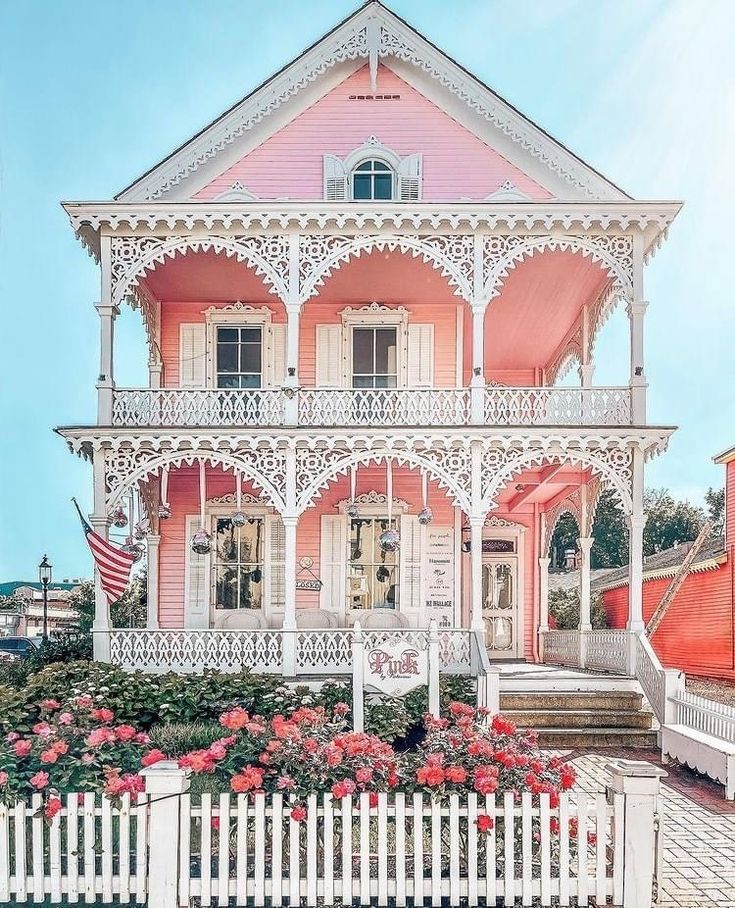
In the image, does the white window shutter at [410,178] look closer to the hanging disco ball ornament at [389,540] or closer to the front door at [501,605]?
the hanging disco ball ornament at [389,540]

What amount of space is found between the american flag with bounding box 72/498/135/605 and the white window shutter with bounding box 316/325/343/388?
490 centimetres

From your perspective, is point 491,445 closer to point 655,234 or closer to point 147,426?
point 655,234

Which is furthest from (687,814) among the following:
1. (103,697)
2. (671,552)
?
(671,552)

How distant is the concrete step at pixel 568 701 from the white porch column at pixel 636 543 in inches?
47.4

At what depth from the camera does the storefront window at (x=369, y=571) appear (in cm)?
1472

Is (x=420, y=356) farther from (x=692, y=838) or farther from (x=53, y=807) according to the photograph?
(x=53, y=807)

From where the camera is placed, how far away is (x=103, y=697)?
9180mm

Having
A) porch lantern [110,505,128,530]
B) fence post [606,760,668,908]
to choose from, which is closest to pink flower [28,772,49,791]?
fence post [606,760,668,908]

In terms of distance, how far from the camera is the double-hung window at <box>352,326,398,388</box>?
590 inches

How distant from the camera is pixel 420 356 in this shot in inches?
588

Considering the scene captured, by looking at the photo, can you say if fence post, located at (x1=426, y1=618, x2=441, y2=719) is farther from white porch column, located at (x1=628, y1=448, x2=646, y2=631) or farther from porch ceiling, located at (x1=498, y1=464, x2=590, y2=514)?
porch ceiling, located at (x1=498, y1=464, x2=590, y2=514)

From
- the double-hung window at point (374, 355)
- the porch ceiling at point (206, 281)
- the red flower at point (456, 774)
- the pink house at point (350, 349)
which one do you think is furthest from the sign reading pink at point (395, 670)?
the porch ceiling at point (206, 281)

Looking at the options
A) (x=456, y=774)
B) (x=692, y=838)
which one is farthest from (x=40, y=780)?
(x=692, y=838)

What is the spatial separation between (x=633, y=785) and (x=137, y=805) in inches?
131
